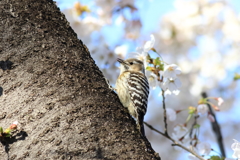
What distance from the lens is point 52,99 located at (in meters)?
2.33

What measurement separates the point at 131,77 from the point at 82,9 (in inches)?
74.4

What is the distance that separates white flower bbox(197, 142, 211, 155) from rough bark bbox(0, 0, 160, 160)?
1.85 m

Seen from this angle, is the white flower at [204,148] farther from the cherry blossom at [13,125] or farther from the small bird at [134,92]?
the cherry blossom at [13,125]

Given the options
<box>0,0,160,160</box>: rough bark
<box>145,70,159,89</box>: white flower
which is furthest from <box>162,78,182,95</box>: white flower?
<box>0,0,160,160</box>: rough bark

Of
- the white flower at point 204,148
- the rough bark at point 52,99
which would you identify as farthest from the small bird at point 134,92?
the rough bark at point 52,99

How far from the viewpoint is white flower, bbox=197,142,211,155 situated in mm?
4082

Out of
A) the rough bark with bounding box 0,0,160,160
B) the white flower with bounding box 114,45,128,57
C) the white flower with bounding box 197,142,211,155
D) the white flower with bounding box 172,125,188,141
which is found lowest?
the rough bark with bounding box 0,0,160,160

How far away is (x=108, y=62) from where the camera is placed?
20.3ft

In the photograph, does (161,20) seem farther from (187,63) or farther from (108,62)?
(108,62)

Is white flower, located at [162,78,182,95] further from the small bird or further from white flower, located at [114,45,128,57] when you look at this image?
white flower, located at [114,45,128,57]

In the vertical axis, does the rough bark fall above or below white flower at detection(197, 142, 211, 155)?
below

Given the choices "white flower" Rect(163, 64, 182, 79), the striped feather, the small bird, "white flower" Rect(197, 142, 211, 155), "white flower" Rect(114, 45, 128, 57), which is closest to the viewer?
"white flower" Rect(163, 64, 182, 79)

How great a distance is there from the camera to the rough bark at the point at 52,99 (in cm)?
214

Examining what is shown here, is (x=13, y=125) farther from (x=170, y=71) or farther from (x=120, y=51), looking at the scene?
(x=120, y=51)
